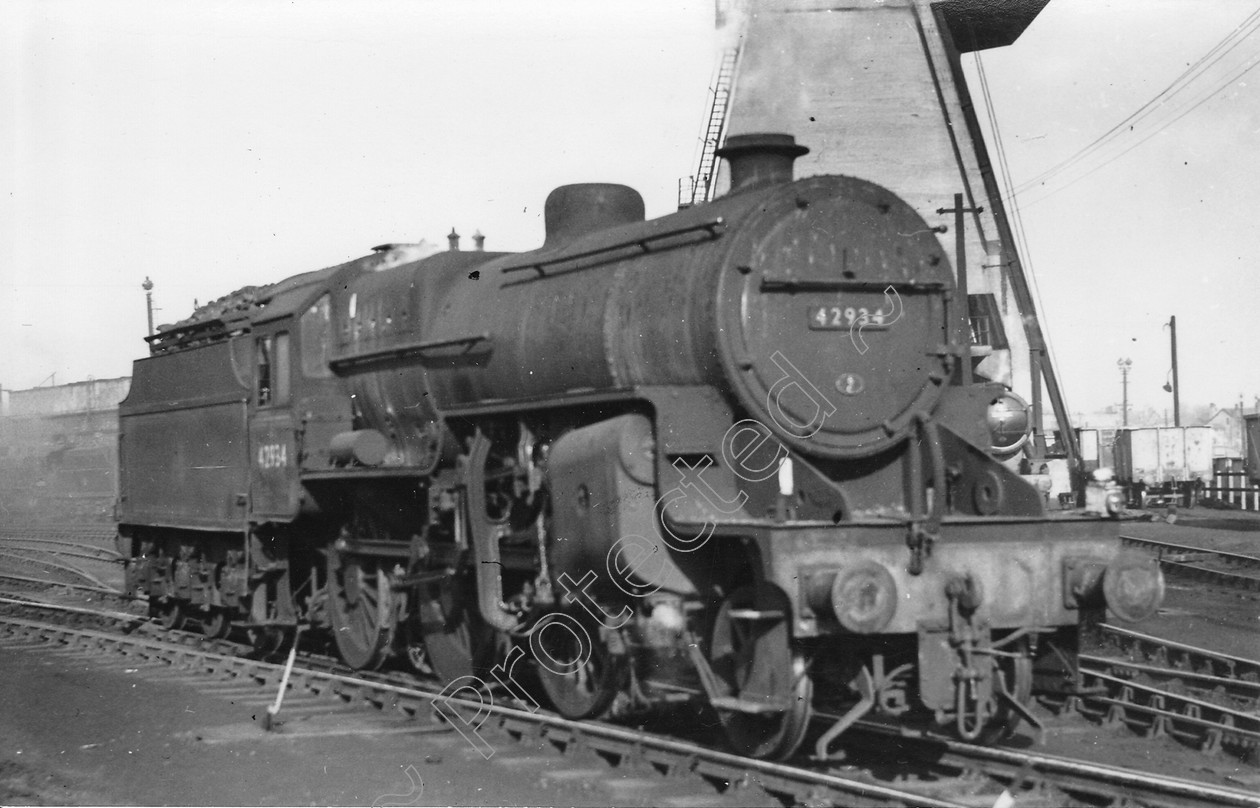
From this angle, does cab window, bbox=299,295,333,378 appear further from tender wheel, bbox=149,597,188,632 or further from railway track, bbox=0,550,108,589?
railway track, bbox=0,550,108,589

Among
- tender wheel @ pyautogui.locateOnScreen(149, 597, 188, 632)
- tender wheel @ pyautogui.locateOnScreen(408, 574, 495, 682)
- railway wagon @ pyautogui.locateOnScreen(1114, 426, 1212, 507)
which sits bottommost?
tender wheel @ pyautogui.locateOnScreen(149, 597, 188, 632)

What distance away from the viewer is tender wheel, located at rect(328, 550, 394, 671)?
1070cm

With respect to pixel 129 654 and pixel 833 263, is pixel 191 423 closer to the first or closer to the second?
pixel 129 654

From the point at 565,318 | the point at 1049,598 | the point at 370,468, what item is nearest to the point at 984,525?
the point at 1049,598

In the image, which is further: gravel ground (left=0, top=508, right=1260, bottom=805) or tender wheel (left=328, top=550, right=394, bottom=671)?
tender wheel (left=328, top=550, right=394, bottom=671)

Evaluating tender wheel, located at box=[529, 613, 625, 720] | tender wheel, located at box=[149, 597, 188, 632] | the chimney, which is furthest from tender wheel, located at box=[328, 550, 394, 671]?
the chimney

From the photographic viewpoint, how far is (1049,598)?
711cm

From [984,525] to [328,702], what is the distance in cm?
539

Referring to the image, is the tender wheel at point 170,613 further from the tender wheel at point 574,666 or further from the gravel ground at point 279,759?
the tender wheel at point 574,666

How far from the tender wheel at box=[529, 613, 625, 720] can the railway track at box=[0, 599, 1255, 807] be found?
0.24 metres

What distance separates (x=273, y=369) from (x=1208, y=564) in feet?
47.2

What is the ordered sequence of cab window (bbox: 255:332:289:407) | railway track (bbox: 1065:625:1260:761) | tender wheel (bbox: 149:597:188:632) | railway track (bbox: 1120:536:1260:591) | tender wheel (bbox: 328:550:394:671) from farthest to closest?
railway track (bbox: 1120:536:1260:591) → tender wheel (bbox: 149:597:188:632) → cab window (bbox: 255:332:289:407) → tender wheel (bbox: 328:550:394:671) → railway track (bbox: 1065:625:1260:761)

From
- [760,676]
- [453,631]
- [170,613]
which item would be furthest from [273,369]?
[760,676]

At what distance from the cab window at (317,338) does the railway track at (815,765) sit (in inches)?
103
